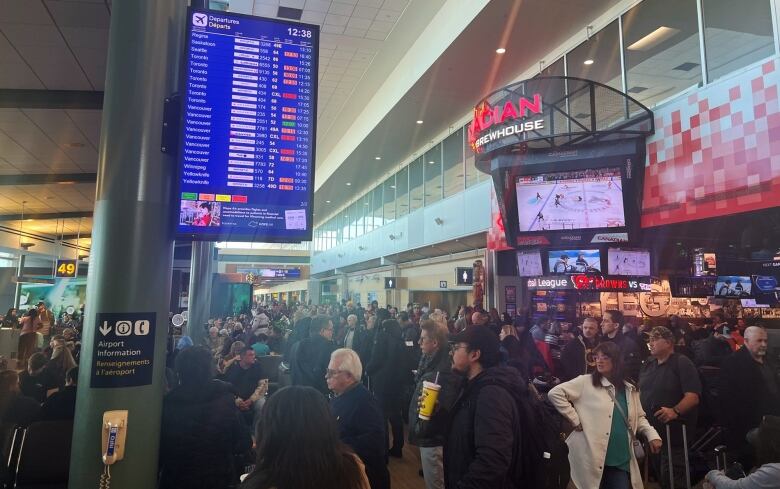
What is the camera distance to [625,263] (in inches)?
327

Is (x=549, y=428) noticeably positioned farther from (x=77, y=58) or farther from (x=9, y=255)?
(x=9, y=255)

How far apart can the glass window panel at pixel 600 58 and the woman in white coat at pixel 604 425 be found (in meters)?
6.50

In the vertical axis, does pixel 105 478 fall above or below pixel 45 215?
below

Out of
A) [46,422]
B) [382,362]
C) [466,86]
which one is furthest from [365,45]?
A: [46,422]

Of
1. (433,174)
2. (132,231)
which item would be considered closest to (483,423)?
(132,231)

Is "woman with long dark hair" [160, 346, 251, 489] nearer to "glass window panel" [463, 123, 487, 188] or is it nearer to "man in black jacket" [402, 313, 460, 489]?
"man in black jacket" [402, 313, 460, 489]

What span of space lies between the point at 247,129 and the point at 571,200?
21.6 feet

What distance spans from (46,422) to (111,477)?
1449mm

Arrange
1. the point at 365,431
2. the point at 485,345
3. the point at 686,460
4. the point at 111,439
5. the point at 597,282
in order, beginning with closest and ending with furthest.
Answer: the point at 111,439, the point at 485,345, the point at 365,431, the point at 686,460, the point at 597,282

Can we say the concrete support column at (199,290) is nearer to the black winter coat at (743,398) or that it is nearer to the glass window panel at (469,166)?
the glass window panel at (469,166)

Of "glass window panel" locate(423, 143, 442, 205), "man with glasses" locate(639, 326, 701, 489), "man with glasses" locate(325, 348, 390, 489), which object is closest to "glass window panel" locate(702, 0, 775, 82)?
"man with glasses" locate(639, 326, 701, 489)

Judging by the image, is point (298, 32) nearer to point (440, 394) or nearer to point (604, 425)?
point (440, 394)

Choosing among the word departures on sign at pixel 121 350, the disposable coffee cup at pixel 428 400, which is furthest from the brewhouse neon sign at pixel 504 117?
the word departures on sign at pixel 121 350

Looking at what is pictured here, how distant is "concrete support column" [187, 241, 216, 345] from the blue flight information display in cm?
832
